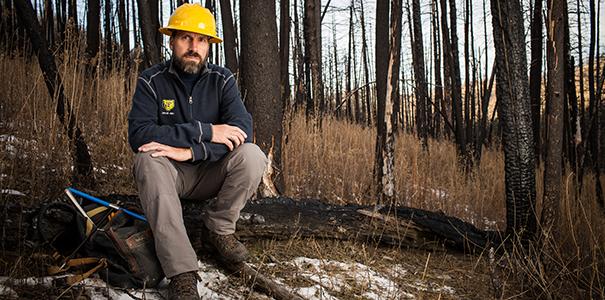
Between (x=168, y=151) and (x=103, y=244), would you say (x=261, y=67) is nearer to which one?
(x=168, y=151)

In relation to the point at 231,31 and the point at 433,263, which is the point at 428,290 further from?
the point at 231,31

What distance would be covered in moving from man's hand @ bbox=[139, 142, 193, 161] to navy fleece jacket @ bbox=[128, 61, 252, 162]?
28 mm

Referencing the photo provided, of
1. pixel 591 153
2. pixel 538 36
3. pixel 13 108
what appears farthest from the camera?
pixel 591 153

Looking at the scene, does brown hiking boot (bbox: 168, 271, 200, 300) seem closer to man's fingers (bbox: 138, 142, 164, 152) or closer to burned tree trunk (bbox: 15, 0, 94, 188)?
man's fingers (bbox: 138, 142, 164, 152)

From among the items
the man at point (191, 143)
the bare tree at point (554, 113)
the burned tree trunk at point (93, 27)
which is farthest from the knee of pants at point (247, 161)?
the burned tree trunk at point (93, 27)

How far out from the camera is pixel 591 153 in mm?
6234

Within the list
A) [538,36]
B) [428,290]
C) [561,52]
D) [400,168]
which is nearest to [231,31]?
[400,168]

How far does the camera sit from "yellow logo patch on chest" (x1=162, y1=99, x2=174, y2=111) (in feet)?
8.00

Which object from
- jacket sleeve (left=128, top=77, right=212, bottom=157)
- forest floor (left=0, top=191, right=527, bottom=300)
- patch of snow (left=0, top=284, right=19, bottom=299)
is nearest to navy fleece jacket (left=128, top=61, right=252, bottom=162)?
jacket sleeve (left=128, top=77, right=212, bottom=157)

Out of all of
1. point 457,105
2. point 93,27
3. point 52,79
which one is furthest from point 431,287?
point 93,27

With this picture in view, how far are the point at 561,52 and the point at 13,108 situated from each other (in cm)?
506

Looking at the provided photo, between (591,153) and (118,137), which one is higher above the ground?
(118,137)

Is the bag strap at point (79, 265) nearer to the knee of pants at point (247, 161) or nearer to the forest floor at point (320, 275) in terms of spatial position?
the forest floor at point (320, 275)

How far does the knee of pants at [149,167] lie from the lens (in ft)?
6.88
